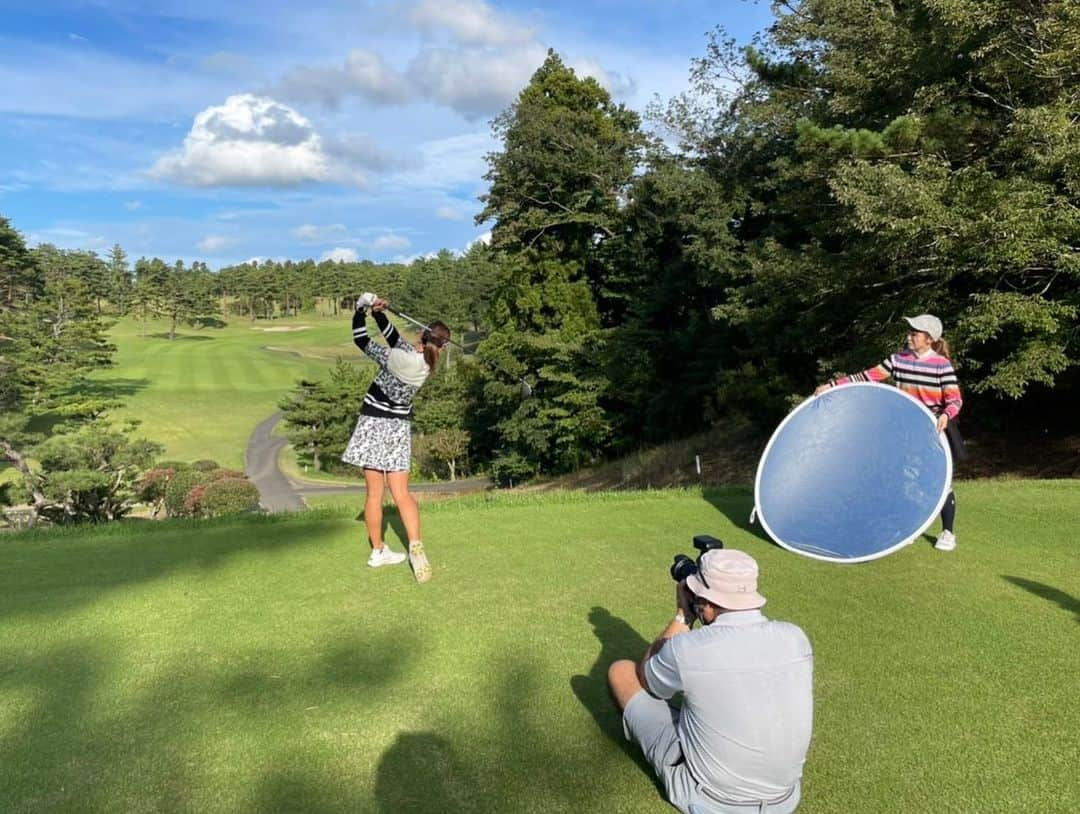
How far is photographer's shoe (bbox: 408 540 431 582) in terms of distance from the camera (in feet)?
17.2

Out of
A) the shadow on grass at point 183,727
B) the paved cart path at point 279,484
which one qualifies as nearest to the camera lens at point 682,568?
the shadow on grass at point 183,727

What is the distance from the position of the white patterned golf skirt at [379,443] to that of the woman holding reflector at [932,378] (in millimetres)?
3528

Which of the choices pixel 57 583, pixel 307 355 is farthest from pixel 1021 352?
pixel 307 355

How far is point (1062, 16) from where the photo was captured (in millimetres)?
9984

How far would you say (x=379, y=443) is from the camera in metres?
5.46

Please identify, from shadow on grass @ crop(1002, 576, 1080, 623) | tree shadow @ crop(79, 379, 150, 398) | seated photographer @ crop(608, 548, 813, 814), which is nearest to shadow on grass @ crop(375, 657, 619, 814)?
seated photographer @ crop(608, 548, 813, 814)

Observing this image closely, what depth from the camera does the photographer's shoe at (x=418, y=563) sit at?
5234 millimetres

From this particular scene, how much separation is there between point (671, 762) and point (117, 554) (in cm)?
536

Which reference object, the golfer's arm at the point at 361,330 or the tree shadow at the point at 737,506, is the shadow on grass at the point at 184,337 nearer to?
the tree shadow at the point at 737,506

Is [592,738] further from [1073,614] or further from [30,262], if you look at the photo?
[30,262]

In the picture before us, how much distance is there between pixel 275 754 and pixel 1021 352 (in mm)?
11048

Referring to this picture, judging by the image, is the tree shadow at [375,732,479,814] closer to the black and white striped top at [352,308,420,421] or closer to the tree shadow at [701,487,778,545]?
the black and white striped top at [352,308,420,421]

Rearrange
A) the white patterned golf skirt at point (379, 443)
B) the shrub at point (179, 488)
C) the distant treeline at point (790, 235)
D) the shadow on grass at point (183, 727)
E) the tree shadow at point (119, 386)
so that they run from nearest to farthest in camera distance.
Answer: the shadow on grass at point (183, 727) → the white patterned golf skirt at point (379, 443) → the distant treeline at point (790, 235) → the shrub at point (179, 488) → the tree shadow at point (119, 386)

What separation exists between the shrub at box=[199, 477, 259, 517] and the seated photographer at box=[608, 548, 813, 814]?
22715 millimetres
